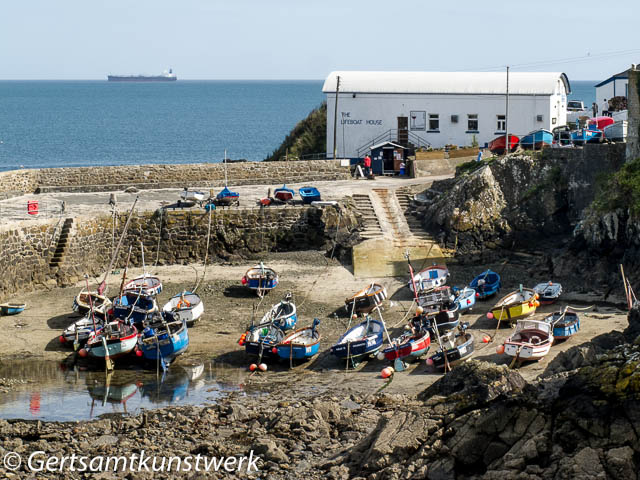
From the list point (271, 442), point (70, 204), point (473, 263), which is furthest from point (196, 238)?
point (271, 442)

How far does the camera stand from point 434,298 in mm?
33562

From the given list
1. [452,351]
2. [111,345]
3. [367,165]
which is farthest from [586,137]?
[111,345]

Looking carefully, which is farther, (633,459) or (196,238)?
(196,238)

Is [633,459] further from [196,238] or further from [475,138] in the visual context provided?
[475,138]

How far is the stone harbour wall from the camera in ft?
125

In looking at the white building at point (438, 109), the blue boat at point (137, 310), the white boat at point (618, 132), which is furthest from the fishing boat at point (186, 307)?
the white building at point (438, 109)

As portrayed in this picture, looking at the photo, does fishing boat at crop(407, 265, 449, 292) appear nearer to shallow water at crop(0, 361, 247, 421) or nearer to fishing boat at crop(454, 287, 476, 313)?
fishing boat at crop(454, 287, 476, 313)

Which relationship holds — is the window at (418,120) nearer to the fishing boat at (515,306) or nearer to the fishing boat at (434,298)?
the fishing boat at (434,298)

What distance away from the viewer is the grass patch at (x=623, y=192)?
36.2 metres

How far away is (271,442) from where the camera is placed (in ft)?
71.9

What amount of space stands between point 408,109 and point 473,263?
16503mm

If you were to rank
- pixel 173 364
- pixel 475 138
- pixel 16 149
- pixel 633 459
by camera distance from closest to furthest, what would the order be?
pixel 633 459 < pixel 173 364 < pixel 475 138 < pixel 16 149

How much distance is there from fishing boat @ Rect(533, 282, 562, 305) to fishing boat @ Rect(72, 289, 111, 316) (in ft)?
48.4

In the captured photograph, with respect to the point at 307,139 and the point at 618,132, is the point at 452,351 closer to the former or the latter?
the point at 618,132
